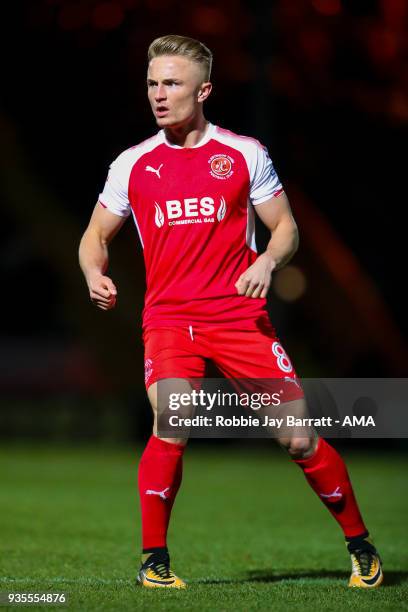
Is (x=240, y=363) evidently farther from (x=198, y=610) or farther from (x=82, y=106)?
(x=82, y=106)

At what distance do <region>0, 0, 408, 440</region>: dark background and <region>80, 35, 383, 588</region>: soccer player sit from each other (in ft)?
38.6

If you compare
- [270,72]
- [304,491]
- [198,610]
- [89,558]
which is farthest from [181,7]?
→ [198,610]

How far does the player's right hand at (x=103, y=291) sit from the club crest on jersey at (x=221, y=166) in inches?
28.7

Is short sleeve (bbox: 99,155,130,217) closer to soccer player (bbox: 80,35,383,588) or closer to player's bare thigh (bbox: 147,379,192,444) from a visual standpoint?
soccer player (bbox: 80,35,383,588)

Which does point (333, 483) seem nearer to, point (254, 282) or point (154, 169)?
point (254, 282)

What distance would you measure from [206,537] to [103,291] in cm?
336

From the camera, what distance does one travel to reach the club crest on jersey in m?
5.88

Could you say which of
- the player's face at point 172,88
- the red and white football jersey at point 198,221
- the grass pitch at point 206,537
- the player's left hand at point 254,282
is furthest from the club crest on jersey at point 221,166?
the grass pitch at point 206,537

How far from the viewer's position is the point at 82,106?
Answer: 19.9 metres

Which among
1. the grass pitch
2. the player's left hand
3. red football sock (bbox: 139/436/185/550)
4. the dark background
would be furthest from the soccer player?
the dark background

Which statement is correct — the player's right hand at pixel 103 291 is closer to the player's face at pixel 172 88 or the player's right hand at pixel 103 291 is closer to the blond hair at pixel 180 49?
the player's face at pixel 172 88

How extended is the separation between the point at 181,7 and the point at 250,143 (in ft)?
43.2

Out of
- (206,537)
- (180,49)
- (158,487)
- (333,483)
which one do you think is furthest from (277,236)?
(206,537)

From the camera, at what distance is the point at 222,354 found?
19.2ft
